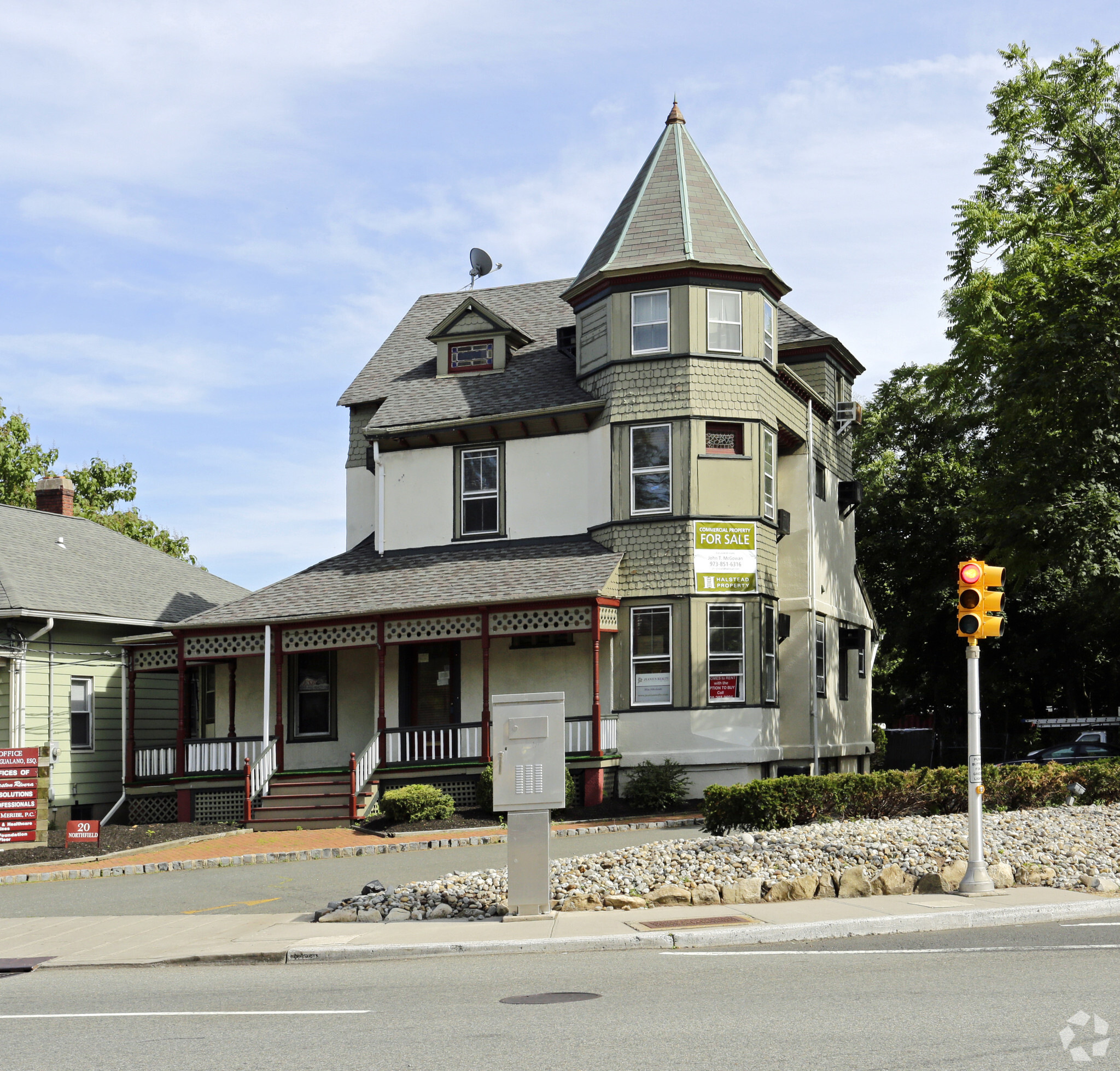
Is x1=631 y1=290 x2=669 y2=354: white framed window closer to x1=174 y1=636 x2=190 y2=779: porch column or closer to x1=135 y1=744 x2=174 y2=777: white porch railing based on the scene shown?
x1=174 y1=636 x2=190 y2=779: porch column

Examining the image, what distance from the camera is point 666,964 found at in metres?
9.95

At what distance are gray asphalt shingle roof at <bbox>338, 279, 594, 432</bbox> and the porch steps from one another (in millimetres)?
7452

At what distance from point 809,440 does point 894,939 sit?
1877 cm

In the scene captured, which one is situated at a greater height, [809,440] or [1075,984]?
[809,440]

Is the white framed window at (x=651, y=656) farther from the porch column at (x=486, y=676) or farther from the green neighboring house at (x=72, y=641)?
the green neighboring house at (x=72, y=641)

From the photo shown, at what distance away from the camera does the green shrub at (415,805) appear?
2212cm

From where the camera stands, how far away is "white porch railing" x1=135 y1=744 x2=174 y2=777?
2653 cm

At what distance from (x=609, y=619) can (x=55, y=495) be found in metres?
18.0

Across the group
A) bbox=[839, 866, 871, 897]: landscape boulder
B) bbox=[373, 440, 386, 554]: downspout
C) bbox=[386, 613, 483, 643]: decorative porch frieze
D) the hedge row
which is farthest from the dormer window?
bbox=[839, 866, 871, 897]: landscape boulder

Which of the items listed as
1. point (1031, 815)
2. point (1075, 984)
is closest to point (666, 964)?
point (1075, 984)

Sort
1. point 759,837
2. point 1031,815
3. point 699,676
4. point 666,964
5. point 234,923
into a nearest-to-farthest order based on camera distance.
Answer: point 666,964
point 234,923
point 759,837
point 1031,815
point 699,676

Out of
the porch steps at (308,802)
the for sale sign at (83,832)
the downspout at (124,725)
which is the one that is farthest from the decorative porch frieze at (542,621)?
the downspout at (124,725)

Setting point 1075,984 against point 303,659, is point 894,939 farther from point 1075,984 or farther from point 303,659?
point 303,659

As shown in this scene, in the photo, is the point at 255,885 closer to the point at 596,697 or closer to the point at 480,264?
the point at 596,697
